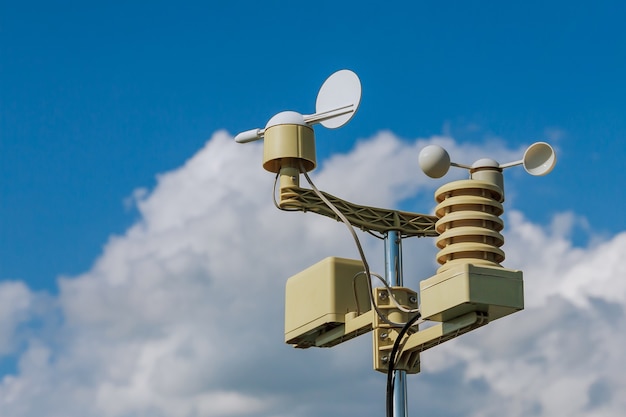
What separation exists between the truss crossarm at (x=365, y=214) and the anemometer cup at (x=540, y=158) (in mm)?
1894

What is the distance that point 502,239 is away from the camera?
1456cm

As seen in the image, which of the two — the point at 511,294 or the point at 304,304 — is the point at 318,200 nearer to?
the point at 304,304

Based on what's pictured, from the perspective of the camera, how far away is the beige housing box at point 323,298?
16469 millimetres

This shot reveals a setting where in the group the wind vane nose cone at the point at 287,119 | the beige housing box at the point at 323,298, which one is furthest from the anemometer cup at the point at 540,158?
the wind vane nose cone at the point at 287,119

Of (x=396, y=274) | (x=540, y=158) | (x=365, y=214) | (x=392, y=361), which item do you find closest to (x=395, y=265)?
(x=396, y=274)

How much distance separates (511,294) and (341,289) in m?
2.87

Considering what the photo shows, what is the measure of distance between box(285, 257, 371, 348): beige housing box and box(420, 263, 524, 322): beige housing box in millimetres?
2253

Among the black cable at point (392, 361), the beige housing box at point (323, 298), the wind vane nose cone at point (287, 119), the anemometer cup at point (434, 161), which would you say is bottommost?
the black cable at point (392, 361)

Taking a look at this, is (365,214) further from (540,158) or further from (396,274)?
(540,158)

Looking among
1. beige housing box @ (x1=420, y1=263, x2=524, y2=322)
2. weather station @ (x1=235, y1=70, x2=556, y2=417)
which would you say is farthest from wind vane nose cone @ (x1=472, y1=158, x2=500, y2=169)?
beige housing box @ (x1=420, y1=263, x2=524, y2=322)

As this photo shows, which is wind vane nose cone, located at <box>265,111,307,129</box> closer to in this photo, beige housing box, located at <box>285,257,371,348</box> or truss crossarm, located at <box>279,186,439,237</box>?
truss crossarm, located at <box>279,186,439,237</box>

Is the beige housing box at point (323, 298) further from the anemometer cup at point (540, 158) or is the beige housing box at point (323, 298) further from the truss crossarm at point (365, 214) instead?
the anemometer cup at point (540, 158)

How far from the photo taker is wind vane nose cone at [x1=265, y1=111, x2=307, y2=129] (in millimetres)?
16438

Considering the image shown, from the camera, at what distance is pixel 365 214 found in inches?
653
